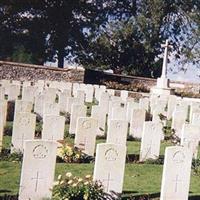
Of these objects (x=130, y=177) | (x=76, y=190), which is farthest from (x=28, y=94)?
(x=76, y=190)

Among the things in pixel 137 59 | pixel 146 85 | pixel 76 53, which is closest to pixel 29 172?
pixel 146 85

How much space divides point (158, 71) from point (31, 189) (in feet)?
119

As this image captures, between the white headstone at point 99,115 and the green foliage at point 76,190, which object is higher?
the white headstone at point 99,115

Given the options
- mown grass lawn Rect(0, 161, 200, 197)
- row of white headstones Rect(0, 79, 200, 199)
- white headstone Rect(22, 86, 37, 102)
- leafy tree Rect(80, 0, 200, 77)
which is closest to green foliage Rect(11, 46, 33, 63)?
leafy tree Rect(80, 0, 200, 77)

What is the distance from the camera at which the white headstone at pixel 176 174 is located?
8.14 metres

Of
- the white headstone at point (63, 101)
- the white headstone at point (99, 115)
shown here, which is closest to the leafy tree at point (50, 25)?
the white headstone at point (63, 101)

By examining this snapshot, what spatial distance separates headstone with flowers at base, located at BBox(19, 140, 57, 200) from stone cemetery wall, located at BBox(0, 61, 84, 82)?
23683mm

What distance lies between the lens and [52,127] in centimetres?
1067

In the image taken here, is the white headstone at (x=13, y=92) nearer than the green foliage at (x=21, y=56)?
Yes

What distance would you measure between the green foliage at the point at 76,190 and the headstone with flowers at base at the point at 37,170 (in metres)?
0.21

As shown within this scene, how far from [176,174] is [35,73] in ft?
79.8

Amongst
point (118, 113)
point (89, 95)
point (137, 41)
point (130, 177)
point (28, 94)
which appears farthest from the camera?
point (137, 41)

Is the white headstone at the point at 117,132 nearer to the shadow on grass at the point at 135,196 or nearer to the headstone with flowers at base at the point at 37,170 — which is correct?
the shadow on grass at the point at 135,196

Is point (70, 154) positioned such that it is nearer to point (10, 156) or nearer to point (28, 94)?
point (10, 156)
